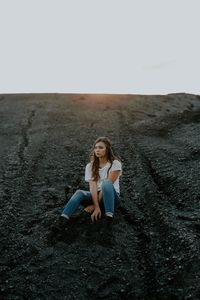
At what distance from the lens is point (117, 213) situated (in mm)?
8656

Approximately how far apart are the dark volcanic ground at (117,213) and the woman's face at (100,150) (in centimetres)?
127

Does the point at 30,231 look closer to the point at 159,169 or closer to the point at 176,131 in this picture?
the point at 159,169

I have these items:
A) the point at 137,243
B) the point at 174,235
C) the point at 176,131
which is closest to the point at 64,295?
the point at 137,243

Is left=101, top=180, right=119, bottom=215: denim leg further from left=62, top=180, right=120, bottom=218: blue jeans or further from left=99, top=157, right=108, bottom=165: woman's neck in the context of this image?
left=99, top=157, right=108, bottom=165: woman's neck

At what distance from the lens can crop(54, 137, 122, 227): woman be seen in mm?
7336

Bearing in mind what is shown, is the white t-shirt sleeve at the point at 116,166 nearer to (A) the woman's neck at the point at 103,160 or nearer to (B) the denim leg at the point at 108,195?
(A) the woman's neck at the point at 103,160

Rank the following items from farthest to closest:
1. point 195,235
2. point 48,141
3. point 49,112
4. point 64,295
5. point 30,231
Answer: point 49,112 → point 48,141 → point 30,231 → point 195,235 → point 64,295

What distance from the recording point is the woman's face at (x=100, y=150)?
25.6 feet

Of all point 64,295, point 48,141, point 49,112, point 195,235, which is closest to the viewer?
point 64,295

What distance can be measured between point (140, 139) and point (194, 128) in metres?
2.24

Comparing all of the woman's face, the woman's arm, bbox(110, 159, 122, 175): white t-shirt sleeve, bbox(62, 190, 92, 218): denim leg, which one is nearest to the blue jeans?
bbox(62, 190, 92, 218): denim leg

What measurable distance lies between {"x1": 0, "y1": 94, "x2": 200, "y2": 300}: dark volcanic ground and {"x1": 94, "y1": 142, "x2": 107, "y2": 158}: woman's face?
4.16ft

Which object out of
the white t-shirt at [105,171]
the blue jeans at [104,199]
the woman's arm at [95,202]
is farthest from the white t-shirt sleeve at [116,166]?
the woman's arm at [95,202]

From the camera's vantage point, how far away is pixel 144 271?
6.59 m
